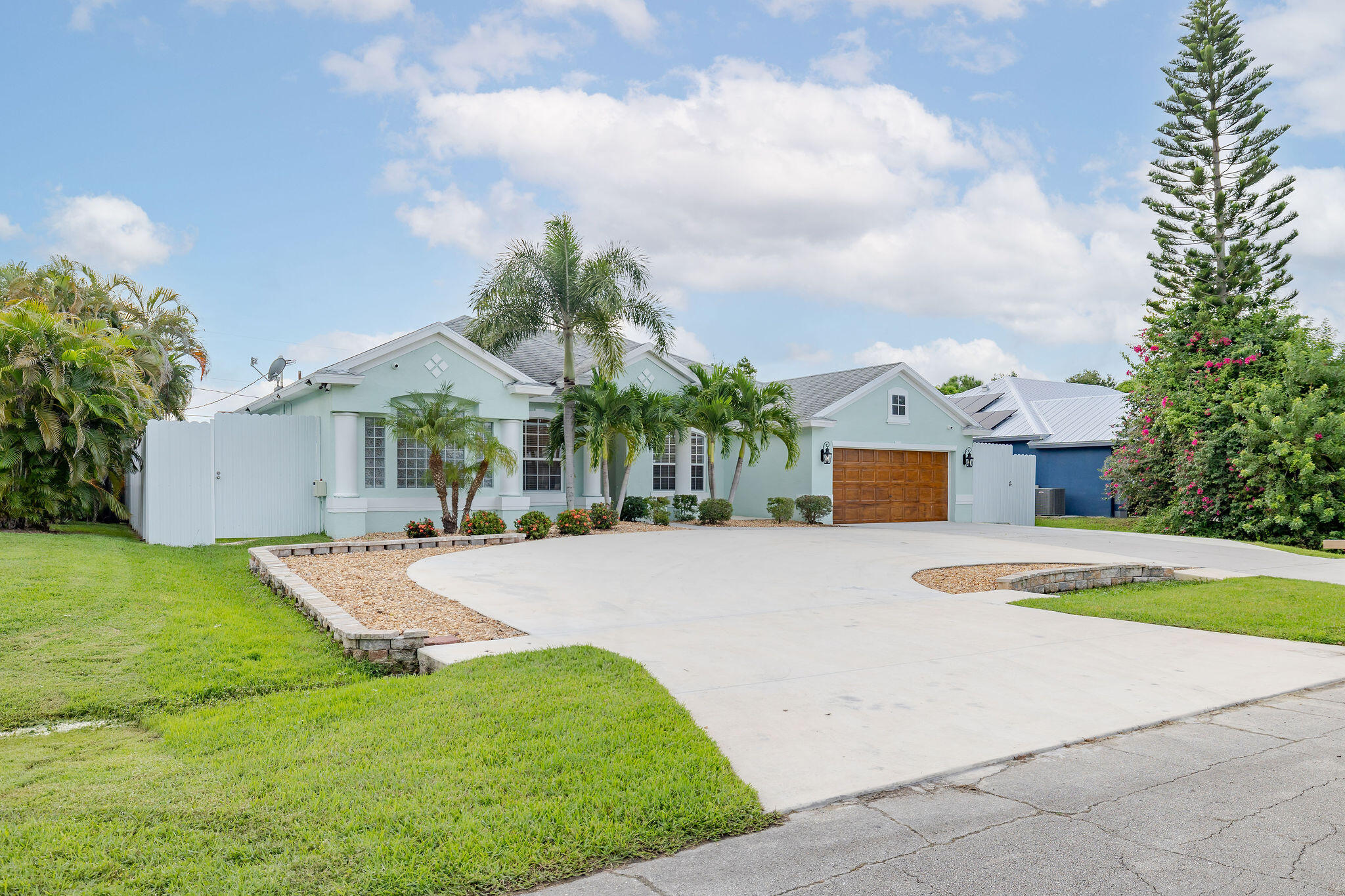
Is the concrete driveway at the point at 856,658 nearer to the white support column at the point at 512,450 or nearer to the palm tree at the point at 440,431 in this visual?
the palm tree at the point at 440,431

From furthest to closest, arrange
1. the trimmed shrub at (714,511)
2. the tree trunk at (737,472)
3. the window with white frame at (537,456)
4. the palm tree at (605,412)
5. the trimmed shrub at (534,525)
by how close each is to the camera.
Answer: the tree trunk at (737,472)
the trimmed shrub at (714,511)
the window with white frame at (537,456)
the palm tree at (605,412)
the trimmed shrub at (534,525)

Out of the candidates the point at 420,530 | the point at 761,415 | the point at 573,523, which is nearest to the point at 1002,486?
the point at 761,415

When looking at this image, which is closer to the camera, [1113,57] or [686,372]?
[1113,57]

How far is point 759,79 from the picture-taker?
15.4m

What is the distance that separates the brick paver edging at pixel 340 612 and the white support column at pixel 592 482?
658 centimetres

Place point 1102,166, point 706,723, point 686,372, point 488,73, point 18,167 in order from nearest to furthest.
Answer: point 706,723 → point 488,73 → point 18,167 → point 1102,166 → point 686,372

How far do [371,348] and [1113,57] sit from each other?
50.6 feet

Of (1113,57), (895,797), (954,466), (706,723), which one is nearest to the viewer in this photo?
(895,797)

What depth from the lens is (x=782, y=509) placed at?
66.9 feet

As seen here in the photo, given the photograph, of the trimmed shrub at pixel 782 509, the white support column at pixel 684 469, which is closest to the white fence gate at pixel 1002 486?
the trimmed shrub at pixel 782 509

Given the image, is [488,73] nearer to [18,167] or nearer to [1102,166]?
[18,167]

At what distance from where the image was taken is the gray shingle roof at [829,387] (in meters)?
21.4

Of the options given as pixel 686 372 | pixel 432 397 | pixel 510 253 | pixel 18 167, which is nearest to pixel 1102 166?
pixel 686 372

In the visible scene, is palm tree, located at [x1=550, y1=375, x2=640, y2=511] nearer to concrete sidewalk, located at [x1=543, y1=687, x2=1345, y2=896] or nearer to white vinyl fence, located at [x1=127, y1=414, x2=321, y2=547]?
white vinyl fence, located at [x1=127, y1=414, x2=321, y2=547]
